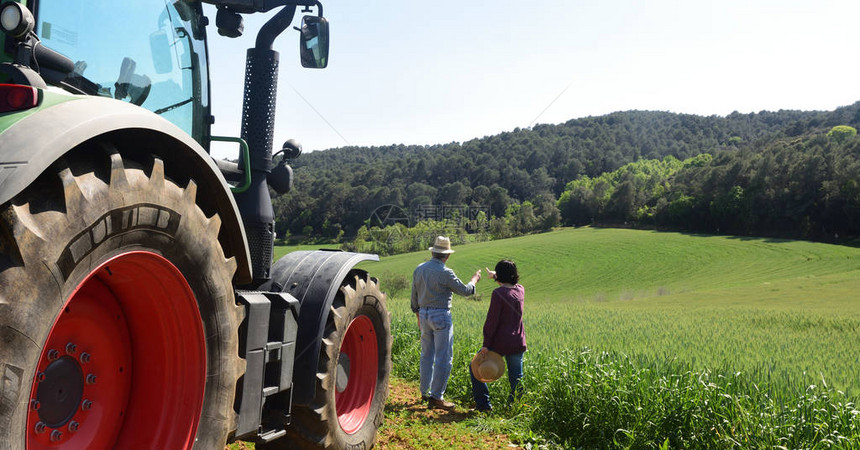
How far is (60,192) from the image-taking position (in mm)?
1609

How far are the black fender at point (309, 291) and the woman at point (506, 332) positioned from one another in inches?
103

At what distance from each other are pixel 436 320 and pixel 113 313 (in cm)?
460

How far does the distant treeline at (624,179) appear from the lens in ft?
181

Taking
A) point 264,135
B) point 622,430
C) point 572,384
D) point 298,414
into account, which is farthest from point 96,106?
point 572,384

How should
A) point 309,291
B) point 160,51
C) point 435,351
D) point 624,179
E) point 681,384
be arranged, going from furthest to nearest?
point 624,179
point 435,351
point 681,384
point 309,291
point 160,51

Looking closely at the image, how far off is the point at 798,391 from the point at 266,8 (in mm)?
5207

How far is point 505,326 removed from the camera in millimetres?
6285

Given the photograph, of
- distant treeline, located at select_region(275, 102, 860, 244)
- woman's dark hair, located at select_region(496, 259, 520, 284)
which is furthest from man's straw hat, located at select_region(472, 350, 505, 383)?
distant treeline, located at select_region(275, 102, 860, 244)

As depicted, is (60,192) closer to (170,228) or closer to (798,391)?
(170,228)

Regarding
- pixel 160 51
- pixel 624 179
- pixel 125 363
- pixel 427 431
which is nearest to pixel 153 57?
pixel 160 51

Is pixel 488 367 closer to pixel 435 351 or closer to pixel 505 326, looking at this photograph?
pixel 505 326

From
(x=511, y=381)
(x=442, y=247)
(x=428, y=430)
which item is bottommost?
(x=428, y=430)

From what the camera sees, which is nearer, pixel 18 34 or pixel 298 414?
pixel 18 34

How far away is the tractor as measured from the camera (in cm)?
152
